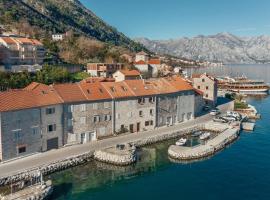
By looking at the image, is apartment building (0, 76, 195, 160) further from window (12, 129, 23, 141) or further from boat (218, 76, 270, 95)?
boat (218, 76, 270, 95)

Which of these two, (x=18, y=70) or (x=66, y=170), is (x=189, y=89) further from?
(x=18, y=70)

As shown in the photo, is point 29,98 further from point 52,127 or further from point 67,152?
point 67,152

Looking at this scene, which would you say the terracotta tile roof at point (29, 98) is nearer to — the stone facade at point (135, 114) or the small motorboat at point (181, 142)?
the stone facade at point (135, 114)

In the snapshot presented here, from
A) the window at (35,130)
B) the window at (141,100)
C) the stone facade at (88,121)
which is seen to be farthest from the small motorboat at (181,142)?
the window at (35,130)

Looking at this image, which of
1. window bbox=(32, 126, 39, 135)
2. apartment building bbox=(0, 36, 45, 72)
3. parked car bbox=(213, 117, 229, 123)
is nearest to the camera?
window bbox=(32, 126, 39, 135)

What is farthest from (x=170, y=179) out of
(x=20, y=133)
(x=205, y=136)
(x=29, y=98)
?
(x=29, y=98)

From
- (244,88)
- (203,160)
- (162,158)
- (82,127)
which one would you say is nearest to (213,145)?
(203,160)

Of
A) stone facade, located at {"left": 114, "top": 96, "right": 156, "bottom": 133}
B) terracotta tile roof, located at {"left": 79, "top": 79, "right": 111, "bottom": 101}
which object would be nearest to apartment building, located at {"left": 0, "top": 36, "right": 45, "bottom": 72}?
terracotta tile roof, located at {"left": 79, "top": 79, "right": 111, "bottom": 101}
